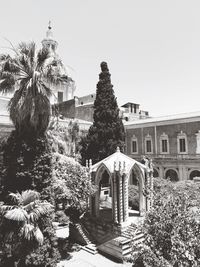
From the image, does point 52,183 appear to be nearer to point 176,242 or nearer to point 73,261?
point 73,261

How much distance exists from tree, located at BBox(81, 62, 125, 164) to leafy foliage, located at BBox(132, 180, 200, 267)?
1643cm

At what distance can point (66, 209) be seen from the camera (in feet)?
42.1

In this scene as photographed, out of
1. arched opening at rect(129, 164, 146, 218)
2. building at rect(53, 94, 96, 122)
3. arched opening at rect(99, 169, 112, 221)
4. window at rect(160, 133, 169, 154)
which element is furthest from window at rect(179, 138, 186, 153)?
building at rect(53, 94, 96, 122)

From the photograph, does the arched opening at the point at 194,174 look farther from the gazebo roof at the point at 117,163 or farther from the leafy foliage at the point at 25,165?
the leafy foliage at the point at 25,165

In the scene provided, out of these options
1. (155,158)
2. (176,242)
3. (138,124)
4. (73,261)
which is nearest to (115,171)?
(73,261)

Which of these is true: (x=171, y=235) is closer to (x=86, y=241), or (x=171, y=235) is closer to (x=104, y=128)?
(x=86, y=241)

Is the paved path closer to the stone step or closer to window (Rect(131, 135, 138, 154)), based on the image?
the stone step

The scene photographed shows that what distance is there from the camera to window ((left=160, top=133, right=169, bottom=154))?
99.4 ft

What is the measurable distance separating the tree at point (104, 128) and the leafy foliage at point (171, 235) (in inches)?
647

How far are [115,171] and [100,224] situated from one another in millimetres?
3657

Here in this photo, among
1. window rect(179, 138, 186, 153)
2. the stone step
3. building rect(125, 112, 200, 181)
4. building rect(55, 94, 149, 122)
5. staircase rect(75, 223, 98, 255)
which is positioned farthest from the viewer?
building rect(55, 94, 149, 122)

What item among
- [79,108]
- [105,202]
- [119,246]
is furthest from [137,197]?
[79,108]

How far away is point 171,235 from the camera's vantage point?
21.1ft

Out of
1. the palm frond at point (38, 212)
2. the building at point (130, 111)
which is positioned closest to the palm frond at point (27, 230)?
the palm frond at point (38, 212)
